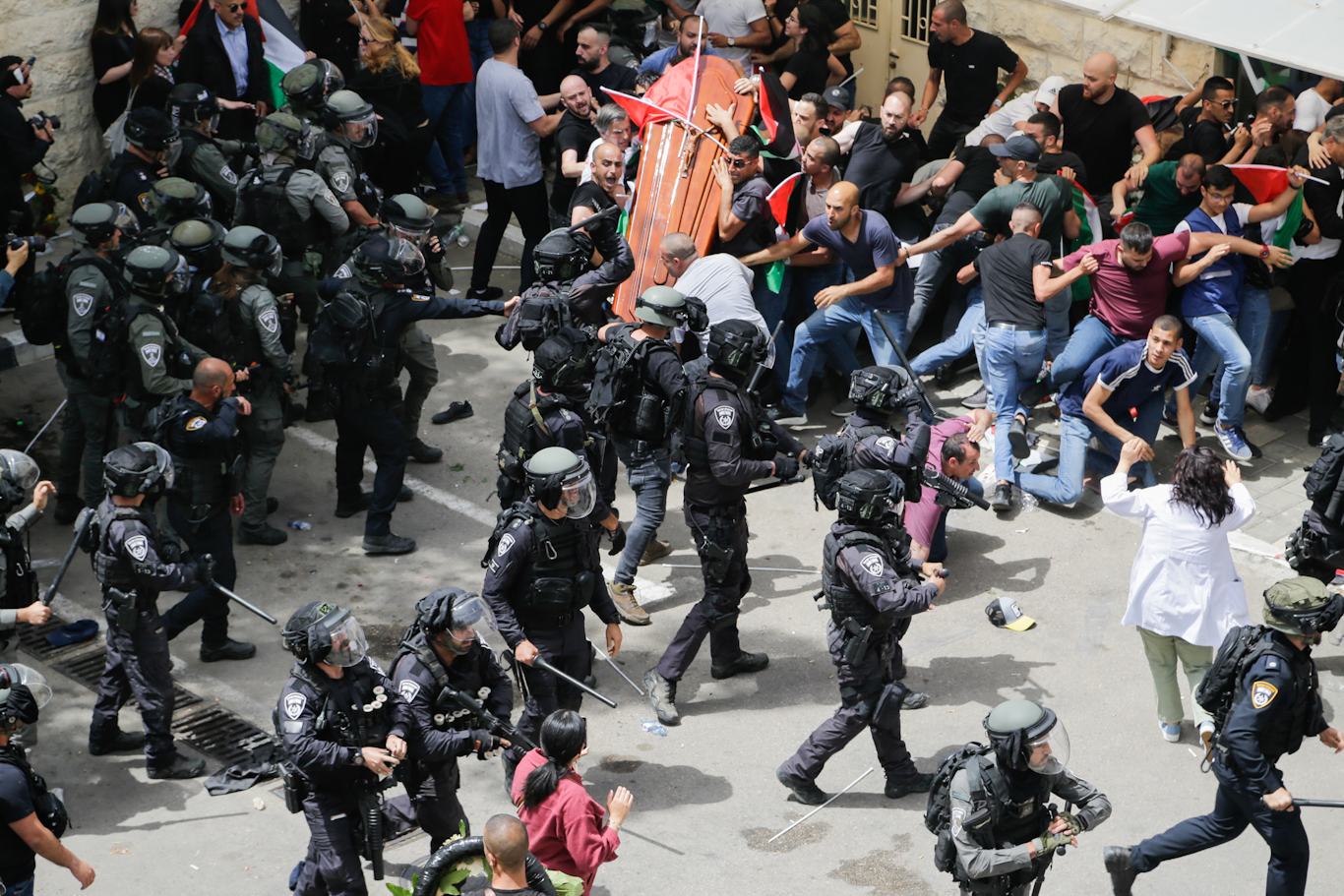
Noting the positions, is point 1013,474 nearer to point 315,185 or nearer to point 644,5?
point 315,185

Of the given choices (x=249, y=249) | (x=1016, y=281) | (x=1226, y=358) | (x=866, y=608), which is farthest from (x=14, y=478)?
(x=1226, y=358)

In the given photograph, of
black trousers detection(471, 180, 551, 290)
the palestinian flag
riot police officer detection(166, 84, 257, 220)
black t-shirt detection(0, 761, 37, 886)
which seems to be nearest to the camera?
black t-shirt detection(0, 761, 37, 886)

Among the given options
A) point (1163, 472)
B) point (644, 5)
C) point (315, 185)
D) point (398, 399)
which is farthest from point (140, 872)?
point (644, 5)

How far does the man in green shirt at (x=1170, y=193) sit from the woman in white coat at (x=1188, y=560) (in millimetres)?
3593

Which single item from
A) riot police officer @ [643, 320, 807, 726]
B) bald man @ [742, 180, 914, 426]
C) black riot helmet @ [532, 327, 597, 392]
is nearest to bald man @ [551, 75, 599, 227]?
bald man @ [742, 180, 914, 426]

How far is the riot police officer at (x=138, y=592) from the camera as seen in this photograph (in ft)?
22.5

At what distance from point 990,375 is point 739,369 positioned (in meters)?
2.72

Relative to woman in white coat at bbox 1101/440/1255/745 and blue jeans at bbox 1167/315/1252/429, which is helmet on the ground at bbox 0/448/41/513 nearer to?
woman in white coat at bbox 1101/440/1255/745

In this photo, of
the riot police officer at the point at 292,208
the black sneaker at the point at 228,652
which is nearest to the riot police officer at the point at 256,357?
the riot police officer at the point at 292,208

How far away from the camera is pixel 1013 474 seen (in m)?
9.61

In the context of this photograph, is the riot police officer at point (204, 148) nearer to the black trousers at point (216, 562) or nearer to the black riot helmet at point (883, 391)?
the black trousers at point (216, 562)

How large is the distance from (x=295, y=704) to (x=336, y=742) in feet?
0.69

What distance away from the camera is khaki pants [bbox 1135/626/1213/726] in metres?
7.19

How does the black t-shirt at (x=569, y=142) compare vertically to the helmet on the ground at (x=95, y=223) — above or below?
above
